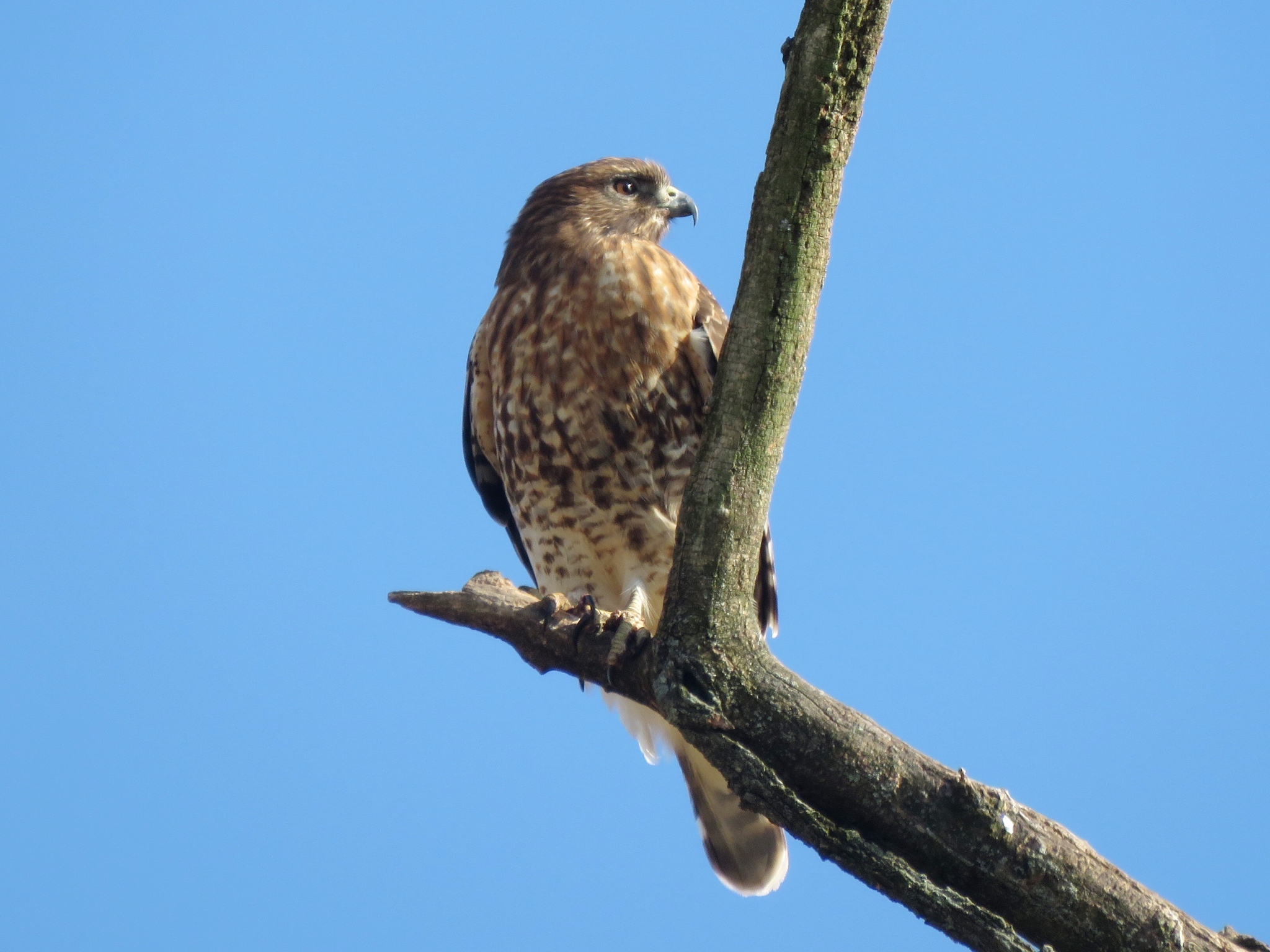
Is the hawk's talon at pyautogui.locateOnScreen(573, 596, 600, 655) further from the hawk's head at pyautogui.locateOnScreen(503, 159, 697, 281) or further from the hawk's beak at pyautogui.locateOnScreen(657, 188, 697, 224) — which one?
the hawk's beak at pyautogui.locateOnScreen(657, 188, 697, 224)

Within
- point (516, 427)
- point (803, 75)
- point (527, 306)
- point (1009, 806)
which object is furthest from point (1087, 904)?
point (527, 306)

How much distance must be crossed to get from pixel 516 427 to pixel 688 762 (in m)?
2.02

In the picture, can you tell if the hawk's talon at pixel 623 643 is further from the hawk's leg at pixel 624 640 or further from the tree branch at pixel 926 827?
the tree branch at pixel 926 827

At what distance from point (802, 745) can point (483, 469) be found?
2974mm

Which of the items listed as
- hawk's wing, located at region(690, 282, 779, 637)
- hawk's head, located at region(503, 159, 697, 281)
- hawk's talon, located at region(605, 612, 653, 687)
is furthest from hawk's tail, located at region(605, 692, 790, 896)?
hawk's head, located at region(503, 159, 697, 281)

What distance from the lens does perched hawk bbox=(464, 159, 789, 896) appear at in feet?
16.7

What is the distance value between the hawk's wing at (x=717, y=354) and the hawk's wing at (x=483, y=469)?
1.11 m

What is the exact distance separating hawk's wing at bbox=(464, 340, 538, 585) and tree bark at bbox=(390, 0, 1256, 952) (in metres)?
2.19

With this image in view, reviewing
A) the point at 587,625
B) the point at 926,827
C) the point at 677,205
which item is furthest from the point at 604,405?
the point at 926,827

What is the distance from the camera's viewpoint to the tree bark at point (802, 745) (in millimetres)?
3561

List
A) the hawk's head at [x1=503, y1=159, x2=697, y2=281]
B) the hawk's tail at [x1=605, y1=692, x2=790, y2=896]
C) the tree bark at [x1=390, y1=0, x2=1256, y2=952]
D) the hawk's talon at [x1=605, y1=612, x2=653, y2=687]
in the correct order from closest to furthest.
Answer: the tree bark at [x1=390, y1=0, x2=1256, y2=952] < the hawk's talon at [x1=605, y1=612, x2=653, y2=687] < the hawk's tail at [x1=605, y1=692, x2=790, y2=896] < the hawk's head at [x1=503, y1=159, x2=697, y2=281]

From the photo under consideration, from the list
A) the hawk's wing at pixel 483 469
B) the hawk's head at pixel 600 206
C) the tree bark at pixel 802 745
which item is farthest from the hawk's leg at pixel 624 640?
the hawk's head at pixel 600 206

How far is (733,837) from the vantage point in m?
5.79

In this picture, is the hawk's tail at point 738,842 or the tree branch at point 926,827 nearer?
the tree branch at point 926,827
